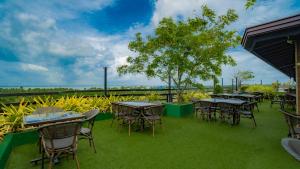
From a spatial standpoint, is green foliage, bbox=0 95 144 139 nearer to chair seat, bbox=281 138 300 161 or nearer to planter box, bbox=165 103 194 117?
planter box, bbox=165 103 194 117

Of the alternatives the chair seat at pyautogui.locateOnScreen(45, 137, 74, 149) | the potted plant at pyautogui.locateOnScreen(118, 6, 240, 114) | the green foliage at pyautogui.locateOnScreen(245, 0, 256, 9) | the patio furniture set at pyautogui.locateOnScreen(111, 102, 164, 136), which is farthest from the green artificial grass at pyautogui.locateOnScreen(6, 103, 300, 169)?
the potted plant at pyautogui.locateOnScreen(118, 6, 240, 114)

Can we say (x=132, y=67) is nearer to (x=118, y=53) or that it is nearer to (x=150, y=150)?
(x=118, y=53)

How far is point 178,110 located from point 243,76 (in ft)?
43.1

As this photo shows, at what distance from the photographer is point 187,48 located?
7.94 metres

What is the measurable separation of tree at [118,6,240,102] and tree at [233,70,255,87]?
1111 centimetres

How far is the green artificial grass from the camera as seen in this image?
3.13m

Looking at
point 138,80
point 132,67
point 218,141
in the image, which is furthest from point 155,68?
point 218,141

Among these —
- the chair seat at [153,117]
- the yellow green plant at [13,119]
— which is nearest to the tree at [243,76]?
the chair seat at [153,117]

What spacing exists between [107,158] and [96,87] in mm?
5282

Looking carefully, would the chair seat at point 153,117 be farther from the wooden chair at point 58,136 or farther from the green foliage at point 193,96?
the green foliage at point 193,96

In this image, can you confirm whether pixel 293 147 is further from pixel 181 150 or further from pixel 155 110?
pixel 155 110

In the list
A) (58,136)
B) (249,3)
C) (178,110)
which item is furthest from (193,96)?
(58,136)

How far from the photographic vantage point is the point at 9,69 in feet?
22.2

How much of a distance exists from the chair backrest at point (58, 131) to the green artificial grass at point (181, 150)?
2.26ft
